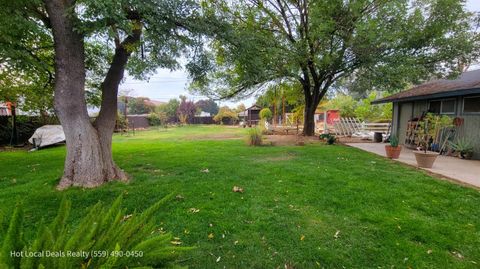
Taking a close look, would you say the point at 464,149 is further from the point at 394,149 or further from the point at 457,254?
the point at 457,254

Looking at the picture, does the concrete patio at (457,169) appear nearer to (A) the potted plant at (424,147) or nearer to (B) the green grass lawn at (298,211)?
(A) the potted plant at (424,147)

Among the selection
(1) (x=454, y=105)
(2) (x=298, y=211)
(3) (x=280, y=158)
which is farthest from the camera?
(1) (x=454, y=105)

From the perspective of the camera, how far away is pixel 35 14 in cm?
439

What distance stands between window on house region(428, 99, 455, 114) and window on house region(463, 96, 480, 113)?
0.48 m

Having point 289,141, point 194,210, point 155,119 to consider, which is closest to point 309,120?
point 289,141

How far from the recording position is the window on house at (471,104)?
22.9 feet

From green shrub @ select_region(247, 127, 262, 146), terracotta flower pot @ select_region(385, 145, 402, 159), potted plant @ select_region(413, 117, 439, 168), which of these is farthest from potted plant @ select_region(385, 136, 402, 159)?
green shrub @ select_region(247, 127, 262, 146)

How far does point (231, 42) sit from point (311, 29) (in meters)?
5.19

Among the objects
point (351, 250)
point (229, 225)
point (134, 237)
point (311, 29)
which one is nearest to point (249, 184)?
point (229, 225)

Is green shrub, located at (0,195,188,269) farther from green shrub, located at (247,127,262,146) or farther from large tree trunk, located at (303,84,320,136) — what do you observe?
large tree trunk, located at (303,84,320,136)

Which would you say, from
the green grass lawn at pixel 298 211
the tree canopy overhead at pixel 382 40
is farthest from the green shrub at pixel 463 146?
the green grass lawn at pixel 298 211

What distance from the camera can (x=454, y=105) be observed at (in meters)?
7.80

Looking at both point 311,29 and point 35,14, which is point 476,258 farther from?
point 311,29

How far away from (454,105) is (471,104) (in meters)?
0.62
